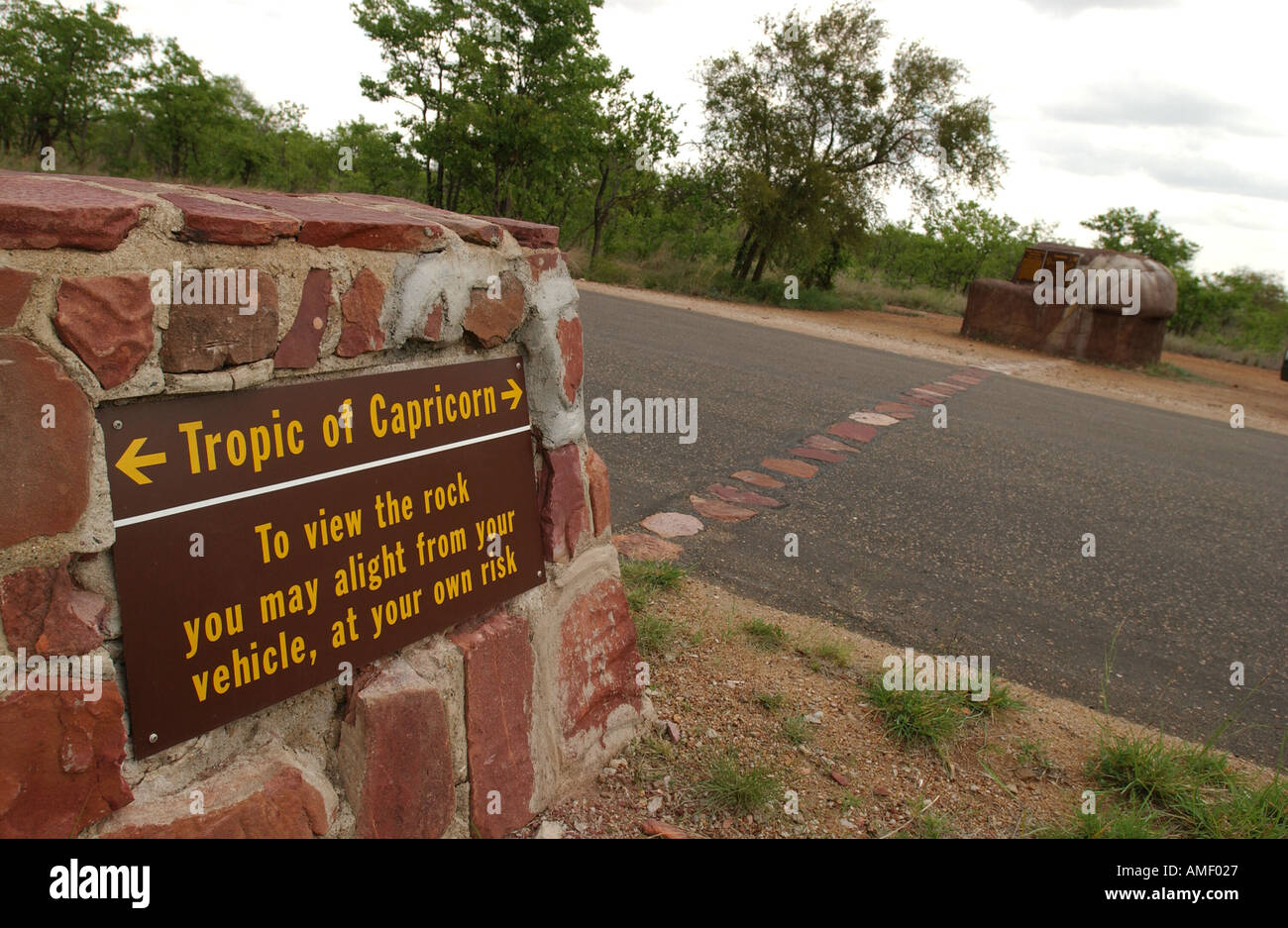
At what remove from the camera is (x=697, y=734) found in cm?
255

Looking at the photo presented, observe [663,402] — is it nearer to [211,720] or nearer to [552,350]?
[552,350]

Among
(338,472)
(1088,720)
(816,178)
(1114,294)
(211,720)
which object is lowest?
(1088,720)

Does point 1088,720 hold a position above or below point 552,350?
below

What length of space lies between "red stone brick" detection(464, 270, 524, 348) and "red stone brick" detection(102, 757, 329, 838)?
1.00 metres

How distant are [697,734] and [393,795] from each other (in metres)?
1.04

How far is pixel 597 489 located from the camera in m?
2.42

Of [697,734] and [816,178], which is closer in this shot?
[697,734]

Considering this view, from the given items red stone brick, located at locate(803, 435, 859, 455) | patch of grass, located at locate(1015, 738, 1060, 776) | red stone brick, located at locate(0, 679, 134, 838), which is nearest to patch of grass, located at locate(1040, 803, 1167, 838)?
patch of grass, located at locate(1015, 738, 1060, 776)

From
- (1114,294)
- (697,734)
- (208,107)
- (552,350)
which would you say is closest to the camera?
(552,350)

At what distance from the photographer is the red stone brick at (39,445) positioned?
1.23m

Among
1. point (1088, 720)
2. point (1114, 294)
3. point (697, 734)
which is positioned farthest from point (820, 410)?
point (1114, 294)

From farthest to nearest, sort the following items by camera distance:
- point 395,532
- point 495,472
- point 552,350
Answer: point 552,350, point 495,472, point 395,532

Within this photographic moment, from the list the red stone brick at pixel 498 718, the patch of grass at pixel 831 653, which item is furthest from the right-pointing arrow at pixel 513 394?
the patch of grass at pixel 831 653

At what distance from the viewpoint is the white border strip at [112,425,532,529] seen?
1406mm
